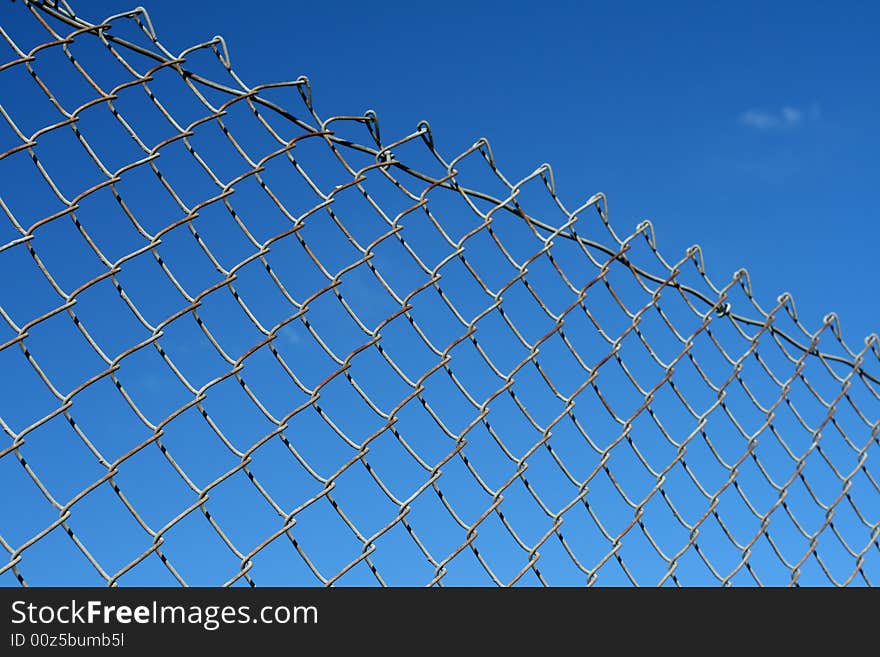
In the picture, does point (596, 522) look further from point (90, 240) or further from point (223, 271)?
point (90, 240)

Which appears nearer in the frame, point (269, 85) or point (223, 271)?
point (223, 271)

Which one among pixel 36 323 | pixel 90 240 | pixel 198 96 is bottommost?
pixel 36 323

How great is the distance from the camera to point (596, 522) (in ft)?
7.51

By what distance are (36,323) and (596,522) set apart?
1.42 metres

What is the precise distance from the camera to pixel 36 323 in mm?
1604
